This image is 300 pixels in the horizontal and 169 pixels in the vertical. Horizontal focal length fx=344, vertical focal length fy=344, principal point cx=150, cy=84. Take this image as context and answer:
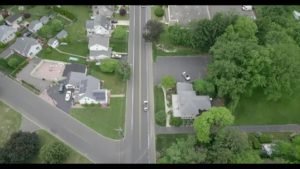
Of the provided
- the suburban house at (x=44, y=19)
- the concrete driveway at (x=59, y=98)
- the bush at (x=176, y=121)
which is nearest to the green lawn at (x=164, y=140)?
the bush at (x=176, y=121)

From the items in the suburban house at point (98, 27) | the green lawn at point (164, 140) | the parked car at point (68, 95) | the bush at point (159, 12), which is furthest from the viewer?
the bush at point (159, 12)

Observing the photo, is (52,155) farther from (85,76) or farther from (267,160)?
(267,160)

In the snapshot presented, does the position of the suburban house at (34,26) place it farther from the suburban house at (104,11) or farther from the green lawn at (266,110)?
the green lawn at (266,110)

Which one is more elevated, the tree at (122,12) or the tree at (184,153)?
the tree at (122,12)

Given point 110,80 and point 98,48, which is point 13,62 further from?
point 110,80

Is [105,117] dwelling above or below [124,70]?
below

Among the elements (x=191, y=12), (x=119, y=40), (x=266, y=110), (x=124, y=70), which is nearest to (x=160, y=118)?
(x=124, y=70)

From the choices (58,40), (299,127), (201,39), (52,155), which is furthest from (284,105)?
(58,40)

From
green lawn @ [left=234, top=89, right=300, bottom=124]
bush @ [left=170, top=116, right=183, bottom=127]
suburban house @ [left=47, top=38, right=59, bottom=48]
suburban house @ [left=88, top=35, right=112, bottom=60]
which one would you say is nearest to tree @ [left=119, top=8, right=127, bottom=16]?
suburban house @ [left=88, top=35, right=112, bottom=60]
